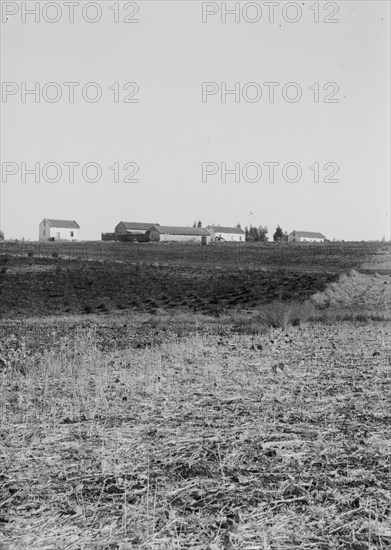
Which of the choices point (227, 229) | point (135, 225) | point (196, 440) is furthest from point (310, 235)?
point (196, 440)

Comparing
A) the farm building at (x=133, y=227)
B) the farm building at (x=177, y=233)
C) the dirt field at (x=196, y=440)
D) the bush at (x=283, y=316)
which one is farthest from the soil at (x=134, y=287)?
the farm building at (x=133, y=227)

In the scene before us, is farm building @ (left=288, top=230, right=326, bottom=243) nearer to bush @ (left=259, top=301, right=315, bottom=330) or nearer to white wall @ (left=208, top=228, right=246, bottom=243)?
white wall @ (left=208, top=228, right=246, bottom=243)

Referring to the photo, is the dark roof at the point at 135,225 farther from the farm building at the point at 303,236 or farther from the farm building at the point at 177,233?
the farm building at the point at 303,236

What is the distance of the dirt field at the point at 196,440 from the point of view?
4.65 metres

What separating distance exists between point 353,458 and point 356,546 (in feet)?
6.06

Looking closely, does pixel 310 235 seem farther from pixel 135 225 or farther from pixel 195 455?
pixel 195 455

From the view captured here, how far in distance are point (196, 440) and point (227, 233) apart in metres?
107

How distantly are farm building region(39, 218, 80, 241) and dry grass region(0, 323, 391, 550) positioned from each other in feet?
291

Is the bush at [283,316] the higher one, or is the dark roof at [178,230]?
the dark roof at [178,230]

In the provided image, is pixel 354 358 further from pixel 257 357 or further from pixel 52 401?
pixel 52 401

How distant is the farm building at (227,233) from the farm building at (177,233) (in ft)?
27.0

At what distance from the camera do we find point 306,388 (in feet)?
31.2

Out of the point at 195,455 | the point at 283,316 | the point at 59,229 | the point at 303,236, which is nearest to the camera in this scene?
the point at 195,455

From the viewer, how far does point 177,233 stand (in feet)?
312
